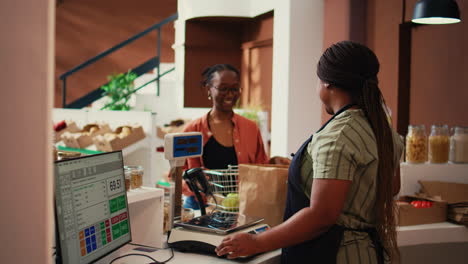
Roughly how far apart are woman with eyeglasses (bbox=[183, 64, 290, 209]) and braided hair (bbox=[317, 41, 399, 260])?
1.38m

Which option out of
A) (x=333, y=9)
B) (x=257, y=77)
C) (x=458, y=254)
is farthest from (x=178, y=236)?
(x=257, y=77)

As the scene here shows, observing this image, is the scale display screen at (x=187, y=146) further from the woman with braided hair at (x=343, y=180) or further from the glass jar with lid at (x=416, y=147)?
A: the glass jar with lid at (x=416, y=147)

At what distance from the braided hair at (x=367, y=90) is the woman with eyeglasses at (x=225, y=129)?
54.3 inches

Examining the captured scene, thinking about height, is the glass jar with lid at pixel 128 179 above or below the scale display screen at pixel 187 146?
below

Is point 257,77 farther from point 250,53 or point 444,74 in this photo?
point 444,74

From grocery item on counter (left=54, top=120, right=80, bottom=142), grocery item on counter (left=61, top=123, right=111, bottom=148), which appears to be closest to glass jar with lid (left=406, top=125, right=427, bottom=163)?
grocery item on counter (left=61, top=123, right=111, bottom=148)

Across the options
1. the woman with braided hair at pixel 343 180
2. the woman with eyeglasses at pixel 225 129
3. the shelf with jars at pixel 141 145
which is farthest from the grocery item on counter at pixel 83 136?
the woman with braided hair at pixel 343 180

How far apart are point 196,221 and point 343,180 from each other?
67 centimetres

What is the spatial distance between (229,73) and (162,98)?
6.05 meters

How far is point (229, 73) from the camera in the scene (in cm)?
315

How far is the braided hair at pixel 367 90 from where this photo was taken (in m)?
1.71

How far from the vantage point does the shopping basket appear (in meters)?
2.37

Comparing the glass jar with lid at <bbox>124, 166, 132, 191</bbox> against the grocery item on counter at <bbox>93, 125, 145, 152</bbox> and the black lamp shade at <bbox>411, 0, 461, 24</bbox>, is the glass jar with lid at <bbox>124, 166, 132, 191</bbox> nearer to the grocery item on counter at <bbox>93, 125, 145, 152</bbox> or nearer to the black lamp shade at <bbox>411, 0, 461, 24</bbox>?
the black lamp shade at <bbox>411, 0, 461, 24</bbox>

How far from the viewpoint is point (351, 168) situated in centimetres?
161
